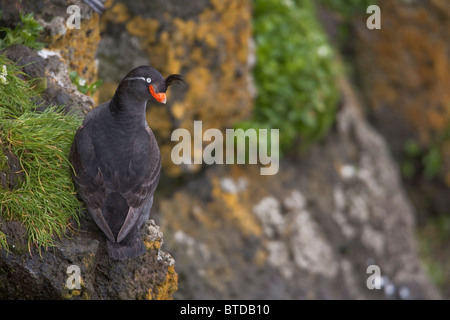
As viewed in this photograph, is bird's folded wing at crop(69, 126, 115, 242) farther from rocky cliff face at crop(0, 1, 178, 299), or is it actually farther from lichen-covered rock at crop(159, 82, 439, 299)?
lichen-covered rock at crop(159, 82, 439, 299)

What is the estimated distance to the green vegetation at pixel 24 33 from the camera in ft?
14.1

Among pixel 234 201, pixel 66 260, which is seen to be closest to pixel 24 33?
pixel 66 260

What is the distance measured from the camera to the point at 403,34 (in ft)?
A: 29.1

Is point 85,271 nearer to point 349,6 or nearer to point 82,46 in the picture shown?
point 82,46

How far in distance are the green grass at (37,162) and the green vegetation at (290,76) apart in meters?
2.80

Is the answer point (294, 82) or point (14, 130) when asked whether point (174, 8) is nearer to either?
point (294, 82)

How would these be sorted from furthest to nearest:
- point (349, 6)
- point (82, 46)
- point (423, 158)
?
1. point (423, 158)
2. point (349, 6)
3. point (82, 46)

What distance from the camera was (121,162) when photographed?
152 inches

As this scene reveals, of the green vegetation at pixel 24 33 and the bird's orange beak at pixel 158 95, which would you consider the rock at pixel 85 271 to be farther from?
the green vegetation at pixel 24 33

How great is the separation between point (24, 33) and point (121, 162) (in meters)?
1.34

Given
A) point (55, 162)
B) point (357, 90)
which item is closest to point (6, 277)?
point (55, 162)

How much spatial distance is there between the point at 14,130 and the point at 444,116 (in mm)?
7228

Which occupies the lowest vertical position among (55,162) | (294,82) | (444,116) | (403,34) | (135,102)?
(55,162)
